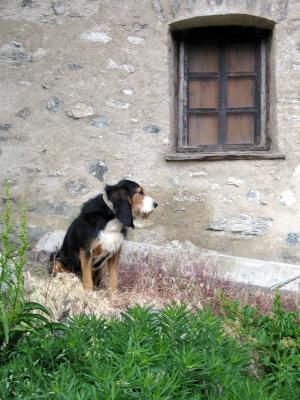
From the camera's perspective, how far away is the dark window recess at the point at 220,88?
7.70 meters

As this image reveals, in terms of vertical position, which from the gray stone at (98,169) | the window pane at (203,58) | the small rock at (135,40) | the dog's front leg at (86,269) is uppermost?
the small rock at (135,40)

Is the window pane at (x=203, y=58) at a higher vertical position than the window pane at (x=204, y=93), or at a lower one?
higher

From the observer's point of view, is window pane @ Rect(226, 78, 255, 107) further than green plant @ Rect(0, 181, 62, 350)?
Yes

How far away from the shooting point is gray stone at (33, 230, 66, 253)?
687 cm

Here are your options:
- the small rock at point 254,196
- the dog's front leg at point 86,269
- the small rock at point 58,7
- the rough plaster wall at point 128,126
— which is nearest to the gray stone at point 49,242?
the rough plaster wall at point 128,126

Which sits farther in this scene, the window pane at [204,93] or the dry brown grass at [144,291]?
the window pane at [204,93]

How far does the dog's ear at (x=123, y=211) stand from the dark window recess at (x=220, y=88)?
2669 millimetres

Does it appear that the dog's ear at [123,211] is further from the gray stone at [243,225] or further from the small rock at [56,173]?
the small rock at [56,173]

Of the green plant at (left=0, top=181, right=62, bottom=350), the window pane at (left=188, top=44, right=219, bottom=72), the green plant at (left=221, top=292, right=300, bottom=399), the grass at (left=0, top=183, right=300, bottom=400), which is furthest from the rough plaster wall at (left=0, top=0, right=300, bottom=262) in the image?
the green plant at (left=0, top=181, right=62, bottom=350)

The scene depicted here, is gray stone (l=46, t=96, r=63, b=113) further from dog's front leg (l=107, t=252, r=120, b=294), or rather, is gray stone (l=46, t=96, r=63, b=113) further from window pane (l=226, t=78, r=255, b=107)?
dog's front leg (l=107, t=252, r=120, b=294)

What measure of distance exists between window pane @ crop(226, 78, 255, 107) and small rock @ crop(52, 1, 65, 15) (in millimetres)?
1991

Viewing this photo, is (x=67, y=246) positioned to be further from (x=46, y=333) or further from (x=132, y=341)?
(x=132, y=341)

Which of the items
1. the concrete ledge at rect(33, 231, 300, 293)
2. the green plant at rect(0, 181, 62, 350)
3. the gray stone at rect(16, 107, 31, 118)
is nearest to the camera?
the green plant at rect(0, 181, 62, 350)

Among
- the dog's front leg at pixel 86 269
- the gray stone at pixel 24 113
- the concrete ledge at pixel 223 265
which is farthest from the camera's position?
the gray stone at pixel 24 113
